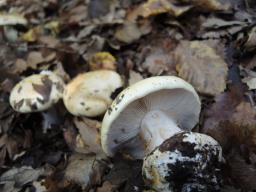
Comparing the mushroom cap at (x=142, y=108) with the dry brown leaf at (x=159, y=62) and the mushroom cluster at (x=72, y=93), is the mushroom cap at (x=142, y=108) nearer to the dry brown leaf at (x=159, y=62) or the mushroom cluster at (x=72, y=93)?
the mushroom cluster at (x=72, y=93)

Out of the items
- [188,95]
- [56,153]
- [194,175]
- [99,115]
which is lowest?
[56,153]

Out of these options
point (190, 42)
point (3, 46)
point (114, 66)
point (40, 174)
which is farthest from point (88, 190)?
point (3, 46)

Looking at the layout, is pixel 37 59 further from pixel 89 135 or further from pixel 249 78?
pixel 249 78

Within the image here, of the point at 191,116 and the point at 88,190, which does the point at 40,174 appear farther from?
the point at 191,116

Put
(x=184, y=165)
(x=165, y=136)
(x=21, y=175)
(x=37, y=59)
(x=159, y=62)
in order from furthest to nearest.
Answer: (x=37, y=59)
(x=159, y=62)
(x=21, y=175)
(x=165, y=136)
(x=184, y=165)

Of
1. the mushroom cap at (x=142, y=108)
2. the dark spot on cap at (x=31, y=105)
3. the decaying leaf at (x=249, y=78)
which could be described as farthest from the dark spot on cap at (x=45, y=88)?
the decaying leaf at (x=249, y=78)

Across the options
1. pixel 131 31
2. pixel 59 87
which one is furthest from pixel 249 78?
pixel 59 87

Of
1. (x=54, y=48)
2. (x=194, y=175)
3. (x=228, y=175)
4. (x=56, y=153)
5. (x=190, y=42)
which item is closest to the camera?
(x=194, y=175)
